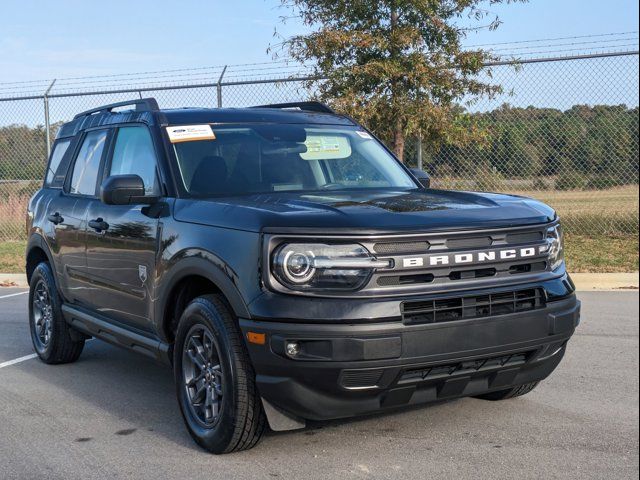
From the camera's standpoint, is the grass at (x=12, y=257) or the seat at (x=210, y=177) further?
the grass at (x=12, y=257)

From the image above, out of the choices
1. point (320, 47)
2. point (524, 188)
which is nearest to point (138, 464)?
point (320, 47)

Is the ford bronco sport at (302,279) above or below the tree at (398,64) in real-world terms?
below

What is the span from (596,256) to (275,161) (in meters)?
7.21

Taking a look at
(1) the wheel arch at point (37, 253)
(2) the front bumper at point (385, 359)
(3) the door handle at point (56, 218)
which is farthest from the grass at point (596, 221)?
(2) the front bumper at point (385, 359)

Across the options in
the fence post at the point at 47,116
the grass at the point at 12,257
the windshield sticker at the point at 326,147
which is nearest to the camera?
the windshield sticker at the point at 326,147

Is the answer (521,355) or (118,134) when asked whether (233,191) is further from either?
(521,355)


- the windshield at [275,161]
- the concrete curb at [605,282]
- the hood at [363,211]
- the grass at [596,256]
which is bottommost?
the concrete curb at [605,282]

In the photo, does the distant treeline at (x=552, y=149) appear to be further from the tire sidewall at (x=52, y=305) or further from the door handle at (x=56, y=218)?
the door handle at (x=56, y=218)

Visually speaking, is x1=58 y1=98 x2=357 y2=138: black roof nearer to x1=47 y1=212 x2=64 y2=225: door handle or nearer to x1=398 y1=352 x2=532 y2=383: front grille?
x1=47 y1=212 x2=64 y2=225: door handle

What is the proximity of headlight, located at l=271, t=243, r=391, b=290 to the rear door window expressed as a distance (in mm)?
2611

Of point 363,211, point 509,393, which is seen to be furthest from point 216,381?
point 509,393

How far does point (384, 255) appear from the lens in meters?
3.88

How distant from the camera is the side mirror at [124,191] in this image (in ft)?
15.9

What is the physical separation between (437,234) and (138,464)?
195 cm
